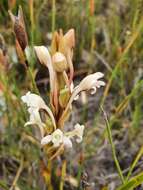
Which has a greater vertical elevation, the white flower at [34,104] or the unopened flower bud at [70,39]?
the unopened flower bud at [70,39]

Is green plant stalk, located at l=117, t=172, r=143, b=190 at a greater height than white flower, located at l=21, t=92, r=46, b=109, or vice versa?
white flower, located at l=21, t=92, r=46, b=109

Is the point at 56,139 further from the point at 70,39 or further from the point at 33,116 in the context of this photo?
the point at 70,39

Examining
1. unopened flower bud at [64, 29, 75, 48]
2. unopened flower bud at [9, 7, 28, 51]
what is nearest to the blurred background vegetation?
unopened flower bud at [9, 7, 28, 51]

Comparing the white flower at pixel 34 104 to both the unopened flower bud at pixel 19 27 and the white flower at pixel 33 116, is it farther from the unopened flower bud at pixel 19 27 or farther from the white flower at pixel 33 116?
Answer: the unopened flower bud at pixel 19 27

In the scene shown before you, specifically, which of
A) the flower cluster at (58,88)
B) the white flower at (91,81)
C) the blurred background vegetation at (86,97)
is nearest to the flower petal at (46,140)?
the flower cluster at (58,88)

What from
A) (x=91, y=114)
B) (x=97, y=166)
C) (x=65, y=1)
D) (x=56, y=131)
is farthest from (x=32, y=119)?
(x=65, y=1)

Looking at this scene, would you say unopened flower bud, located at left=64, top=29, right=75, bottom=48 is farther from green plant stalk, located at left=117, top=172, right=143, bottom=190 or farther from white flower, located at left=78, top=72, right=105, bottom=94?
green plant stalk, located at left=117, top=172, right=143, bottom=190

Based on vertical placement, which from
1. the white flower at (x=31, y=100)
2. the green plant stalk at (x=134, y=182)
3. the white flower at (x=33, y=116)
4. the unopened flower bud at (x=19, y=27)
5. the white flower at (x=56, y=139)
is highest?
the unopened flower bud at (x=19, y=27)

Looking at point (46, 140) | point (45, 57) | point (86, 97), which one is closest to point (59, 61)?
point (45, 57)
